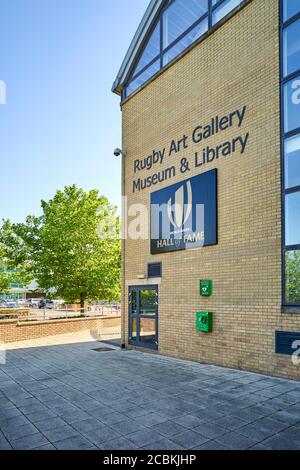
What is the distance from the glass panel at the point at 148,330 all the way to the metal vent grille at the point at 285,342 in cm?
457

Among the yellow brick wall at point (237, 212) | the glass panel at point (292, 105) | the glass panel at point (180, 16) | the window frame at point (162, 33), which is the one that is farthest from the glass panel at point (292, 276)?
the glass panel at point (180, 16)

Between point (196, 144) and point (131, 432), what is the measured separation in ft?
25.8

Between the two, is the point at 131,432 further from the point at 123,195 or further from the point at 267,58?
the point at 123,195

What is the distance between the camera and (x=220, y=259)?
9.04 metres

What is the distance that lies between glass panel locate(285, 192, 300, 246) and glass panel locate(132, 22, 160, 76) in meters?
7.75

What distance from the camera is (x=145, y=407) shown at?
5781 mm

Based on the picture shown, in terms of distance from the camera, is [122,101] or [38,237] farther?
[38,237]

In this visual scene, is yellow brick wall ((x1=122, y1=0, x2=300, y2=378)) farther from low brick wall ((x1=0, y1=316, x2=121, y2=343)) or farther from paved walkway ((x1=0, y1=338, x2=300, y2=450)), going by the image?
low brick wall ((x1=0, y1=316, x2=121, y2=343))

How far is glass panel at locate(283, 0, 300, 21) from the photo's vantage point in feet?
25.9

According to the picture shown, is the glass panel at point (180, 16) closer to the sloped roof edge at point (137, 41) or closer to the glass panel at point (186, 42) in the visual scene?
the glass panel at point (186, 42)

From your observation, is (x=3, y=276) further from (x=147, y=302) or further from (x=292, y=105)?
(x=292, y=105)

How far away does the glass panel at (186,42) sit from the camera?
404 inches

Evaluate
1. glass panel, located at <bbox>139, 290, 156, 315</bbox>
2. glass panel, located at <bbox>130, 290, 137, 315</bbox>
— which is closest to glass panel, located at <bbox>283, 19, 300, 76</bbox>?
glass panel, located at <bbox>139, 290, 156, 315</bbox>

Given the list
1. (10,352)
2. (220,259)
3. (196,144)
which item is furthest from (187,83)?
(10,352)
